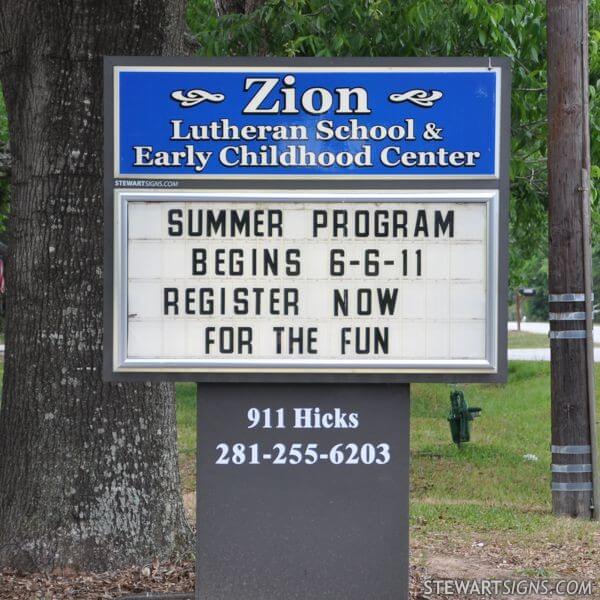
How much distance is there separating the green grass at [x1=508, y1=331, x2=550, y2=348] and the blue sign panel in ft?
105

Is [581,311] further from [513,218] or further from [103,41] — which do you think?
[513,218]

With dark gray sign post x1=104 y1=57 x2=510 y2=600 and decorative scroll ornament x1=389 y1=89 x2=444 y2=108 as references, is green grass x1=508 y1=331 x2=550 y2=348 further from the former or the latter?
decorative scroll ornament x1=389 y1=89 x2=444 y2=108

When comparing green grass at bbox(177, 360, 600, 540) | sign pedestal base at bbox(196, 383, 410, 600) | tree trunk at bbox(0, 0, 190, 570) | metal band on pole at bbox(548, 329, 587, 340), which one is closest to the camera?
sign pedestal base at bbox(196, 383, 410, 600)

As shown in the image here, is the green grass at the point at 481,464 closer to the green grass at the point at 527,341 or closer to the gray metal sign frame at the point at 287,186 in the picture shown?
the gray metal sign frame at the point at 287,186

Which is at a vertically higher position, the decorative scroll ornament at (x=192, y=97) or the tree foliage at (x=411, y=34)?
the tree foliage at (x=411, y=34)

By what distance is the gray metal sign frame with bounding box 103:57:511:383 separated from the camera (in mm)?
5621

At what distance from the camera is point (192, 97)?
5637 millimetres

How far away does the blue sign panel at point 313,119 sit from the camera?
564 centimetres

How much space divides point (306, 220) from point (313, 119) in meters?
0.52

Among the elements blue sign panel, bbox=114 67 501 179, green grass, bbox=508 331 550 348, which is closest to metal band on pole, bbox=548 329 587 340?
blue sign panel, bbox=114 67 501 179

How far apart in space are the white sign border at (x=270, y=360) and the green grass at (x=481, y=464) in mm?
3193

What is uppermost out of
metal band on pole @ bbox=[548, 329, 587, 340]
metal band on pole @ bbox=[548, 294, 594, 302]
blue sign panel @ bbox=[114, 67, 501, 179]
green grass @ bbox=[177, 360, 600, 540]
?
blue sign panel @ bbox=[114, 67, 501, 179]

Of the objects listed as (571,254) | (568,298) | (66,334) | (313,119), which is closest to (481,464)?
(568,298)

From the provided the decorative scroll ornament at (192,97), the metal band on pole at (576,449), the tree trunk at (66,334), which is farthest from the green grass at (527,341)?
the decorative scroll ornament at (192,97)
